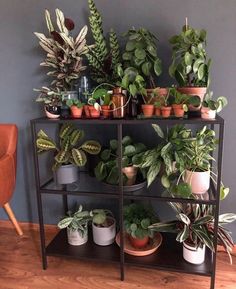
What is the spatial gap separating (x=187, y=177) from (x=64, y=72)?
0.93 meters

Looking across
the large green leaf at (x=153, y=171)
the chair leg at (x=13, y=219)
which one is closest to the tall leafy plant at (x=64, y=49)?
the large green leaf at (x=153, y=171)

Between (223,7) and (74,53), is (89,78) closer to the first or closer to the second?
(74,53)

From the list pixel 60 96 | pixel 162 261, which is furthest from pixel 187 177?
pixel 60 96

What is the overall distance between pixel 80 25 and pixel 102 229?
4.18 ft

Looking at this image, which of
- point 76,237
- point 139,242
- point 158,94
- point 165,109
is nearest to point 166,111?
point 165,109

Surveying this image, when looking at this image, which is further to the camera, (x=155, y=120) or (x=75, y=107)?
(x=75, y=107)

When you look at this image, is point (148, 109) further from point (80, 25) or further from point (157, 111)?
point (80, 25)

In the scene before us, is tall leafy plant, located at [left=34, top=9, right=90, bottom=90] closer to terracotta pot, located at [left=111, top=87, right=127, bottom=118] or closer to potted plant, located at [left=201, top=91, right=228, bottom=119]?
terracotta pot, located at [left=111, top=87, right=127, bottom=118]

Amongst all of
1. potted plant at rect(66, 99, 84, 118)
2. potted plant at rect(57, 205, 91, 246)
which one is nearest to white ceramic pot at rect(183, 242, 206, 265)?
potted plant at rect(57, 205, 91, 246)

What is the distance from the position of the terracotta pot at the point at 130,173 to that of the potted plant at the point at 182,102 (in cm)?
39

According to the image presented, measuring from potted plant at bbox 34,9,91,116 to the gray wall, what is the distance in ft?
0.62

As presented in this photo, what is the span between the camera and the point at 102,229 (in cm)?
164

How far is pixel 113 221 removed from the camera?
1.72 metres

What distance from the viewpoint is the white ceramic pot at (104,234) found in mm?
1646
